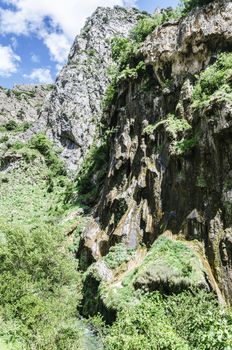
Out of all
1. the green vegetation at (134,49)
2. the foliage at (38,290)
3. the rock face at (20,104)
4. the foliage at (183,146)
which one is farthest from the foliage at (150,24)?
the rock face at (20,104)

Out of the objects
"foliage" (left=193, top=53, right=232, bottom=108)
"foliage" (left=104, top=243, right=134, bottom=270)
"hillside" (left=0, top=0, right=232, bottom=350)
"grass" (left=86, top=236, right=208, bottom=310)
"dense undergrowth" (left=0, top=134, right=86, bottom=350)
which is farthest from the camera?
"foliage" (left=104, top=243, right=134, bottom=270)

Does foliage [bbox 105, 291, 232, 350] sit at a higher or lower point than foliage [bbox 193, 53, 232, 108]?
lower

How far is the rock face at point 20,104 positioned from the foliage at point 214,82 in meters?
74.9

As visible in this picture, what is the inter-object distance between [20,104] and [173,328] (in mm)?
103068

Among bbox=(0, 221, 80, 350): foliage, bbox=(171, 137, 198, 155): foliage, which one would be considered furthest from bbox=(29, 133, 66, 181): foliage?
bbox=(171, 137, 198, 155): foliage

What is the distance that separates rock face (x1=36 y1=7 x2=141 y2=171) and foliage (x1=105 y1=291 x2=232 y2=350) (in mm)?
Result: 58951

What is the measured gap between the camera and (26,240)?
33.4 metres

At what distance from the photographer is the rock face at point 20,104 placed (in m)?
108

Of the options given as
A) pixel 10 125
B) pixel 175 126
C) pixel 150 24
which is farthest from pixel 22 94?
pixel 175 126

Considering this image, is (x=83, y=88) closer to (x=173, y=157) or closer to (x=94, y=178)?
(x=94, y=178)

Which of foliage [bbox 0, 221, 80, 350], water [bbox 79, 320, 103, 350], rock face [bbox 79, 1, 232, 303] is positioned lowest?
water [bbox 79, 320, 103, 350]

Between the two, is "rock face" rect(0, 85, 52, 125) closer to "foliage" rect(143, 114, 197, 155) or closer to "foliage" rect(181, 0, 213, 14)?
"foliage" rect(181, 0, 213, 14)

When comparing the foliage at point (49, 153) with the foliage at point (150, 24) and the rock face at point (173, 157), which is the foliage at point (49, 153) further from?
the foliage at point (150, 24)

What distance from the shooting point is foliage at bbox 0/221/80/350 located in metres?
22.0
